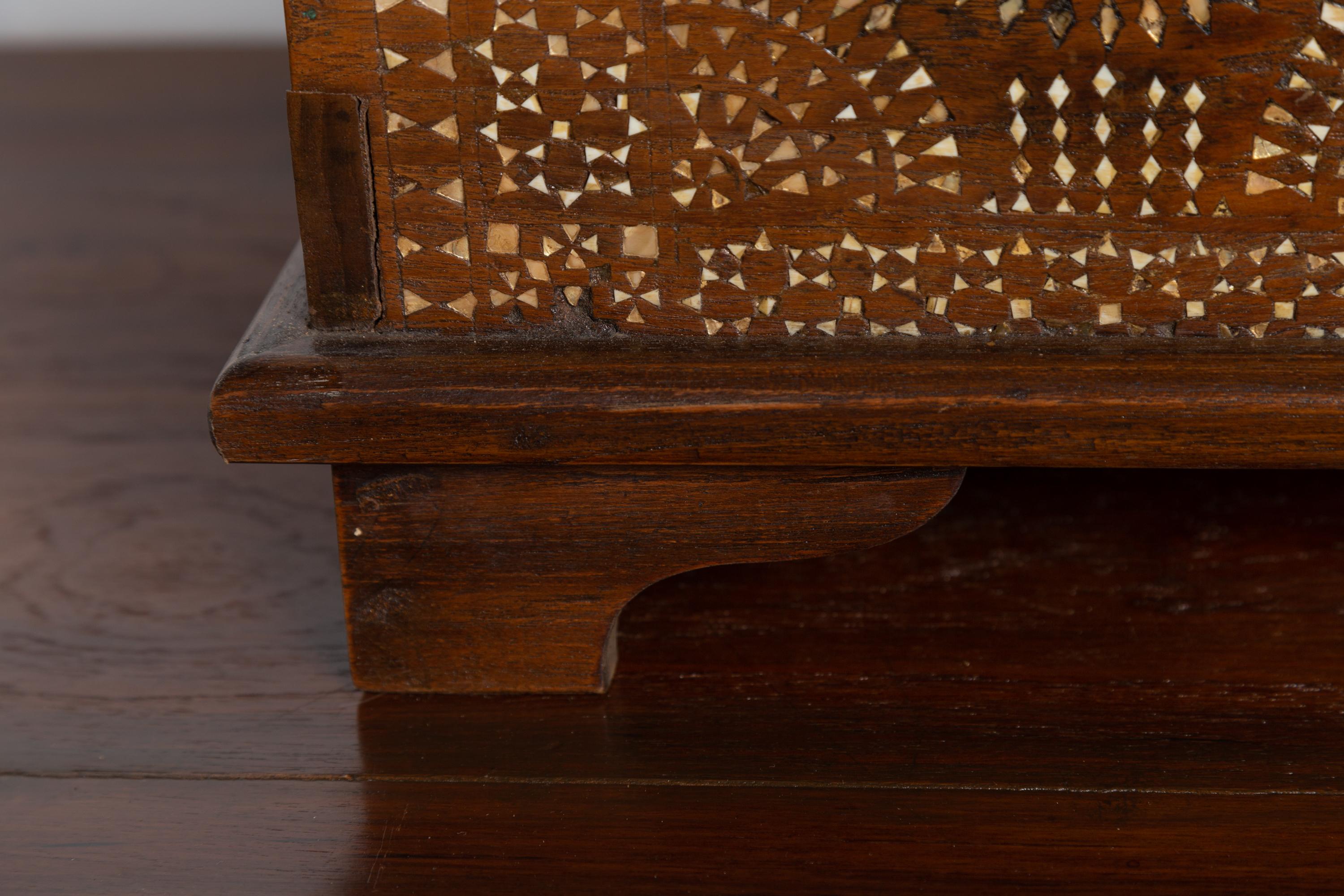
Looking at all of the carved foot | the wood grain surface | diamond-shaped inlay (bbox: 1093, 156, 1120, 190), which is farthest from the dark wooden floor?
diamond-shaped inlay (bbox: 1093, 156, 1120, 190)

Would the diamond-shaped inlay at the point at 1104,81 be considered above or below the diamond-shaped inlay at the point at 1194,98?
above

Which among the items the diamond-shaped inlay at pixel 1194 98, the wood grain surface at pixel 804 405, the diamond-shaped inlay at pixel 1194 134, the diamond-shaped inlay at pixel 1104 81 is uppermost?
the diamond-shaped inlay at pixel 1104 81

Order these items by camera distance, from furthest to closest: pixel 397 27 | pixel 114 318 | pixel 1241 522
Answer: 1. pixel 114 318
2. pixel 1241 522
3. pixel 397 27

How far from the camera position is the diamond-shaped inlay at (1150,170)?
1.75ft

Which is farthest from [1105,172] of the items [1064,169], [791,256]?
[791,256]

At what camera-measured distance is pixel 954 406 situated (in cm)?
54

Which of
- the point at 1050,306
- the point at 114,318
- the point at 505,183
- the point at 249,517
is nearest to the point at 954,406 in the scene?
the point at 1050,306

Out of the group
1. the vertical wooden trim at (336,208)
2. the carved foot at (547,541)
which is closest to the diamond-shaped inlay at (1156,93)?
the carved foot at (547,541)

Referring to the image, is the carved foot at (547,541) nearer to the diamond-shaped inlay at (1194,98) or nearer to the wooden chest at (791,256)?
the wooden chest at (791,256)

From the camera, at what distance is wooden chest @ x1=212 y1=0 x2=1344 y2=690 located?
521mm

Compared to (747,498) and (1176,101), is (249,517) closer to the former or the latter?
(747,498)

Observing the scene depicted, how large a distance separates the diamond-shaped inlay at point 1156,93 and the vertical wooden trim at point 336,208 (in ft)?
1.02

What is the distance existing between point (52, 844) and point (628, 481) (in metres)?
0.27

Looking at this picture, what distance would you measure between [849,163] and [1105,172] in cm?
10
